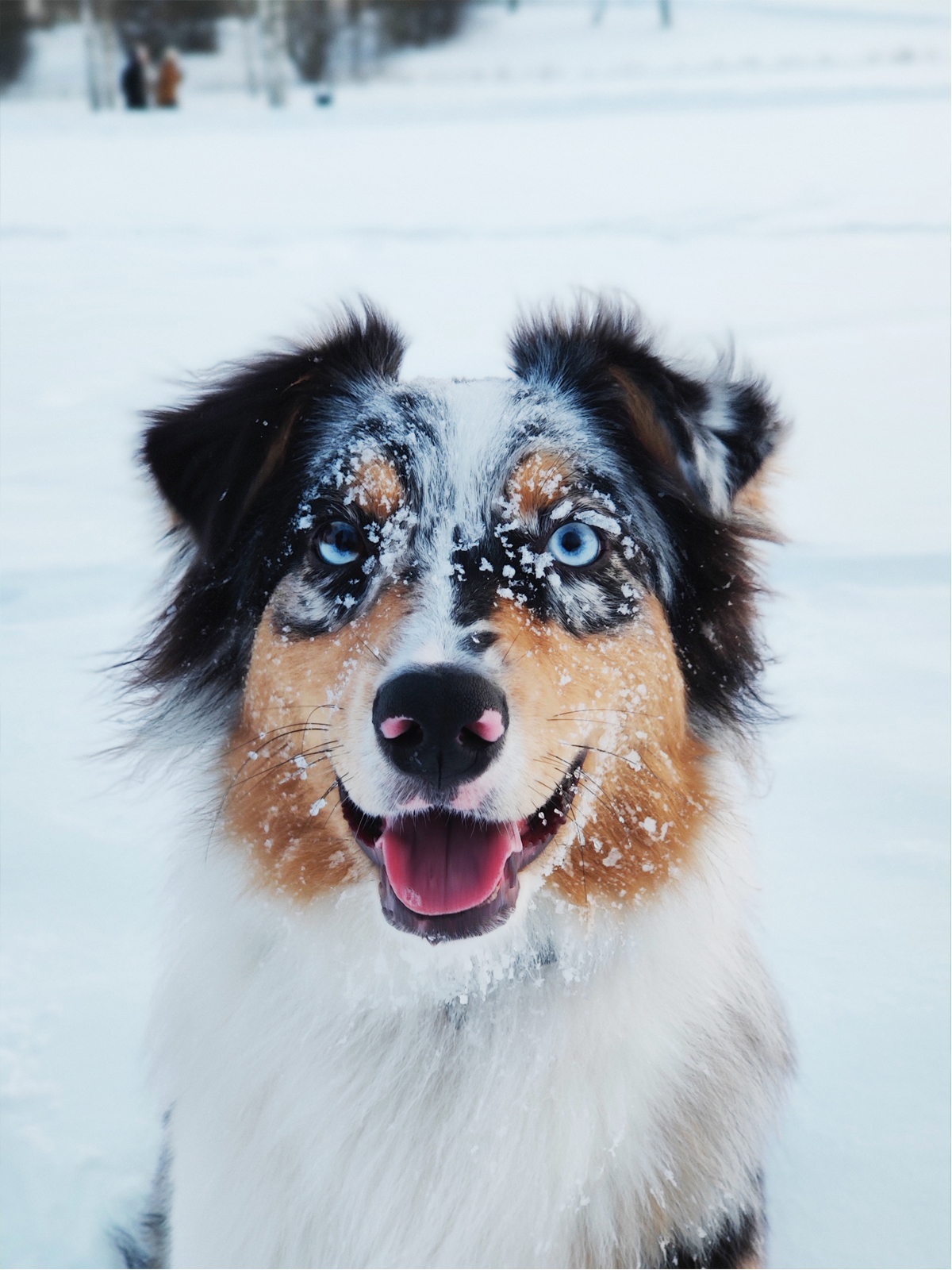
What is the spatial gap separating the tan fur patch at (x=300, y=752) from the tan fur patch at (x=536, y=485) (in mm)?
337

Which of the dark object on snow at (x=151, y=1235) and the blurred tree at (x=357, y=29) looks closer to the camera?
the dark object on snow at (x=151, y=1235)

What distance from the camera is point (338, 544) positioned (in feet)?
7.18

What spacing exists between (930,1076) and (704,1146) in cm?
89

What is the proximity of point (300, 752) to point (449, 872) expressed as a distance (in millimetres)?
382

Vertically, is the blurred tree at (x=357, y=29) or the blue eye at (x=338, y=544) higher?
the blurred tree at (x=357, y=29)

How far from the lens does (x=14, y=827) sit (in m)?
2.50

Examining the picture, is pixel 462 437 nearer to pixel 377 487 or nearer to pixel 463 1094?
pixel 377 487

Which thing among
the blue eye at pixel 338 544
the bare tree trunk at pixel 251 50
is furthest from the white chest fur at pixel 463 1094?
the bare tree trunk at pixel 251 50

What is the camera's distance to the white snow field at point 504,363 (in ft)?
8.39

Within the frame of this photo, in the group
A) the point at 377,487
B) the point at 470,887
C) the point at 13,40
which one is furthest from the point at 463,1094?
the point at 13,40

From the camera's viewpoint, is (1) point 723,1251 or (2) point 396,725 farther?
(1) point 723,1251

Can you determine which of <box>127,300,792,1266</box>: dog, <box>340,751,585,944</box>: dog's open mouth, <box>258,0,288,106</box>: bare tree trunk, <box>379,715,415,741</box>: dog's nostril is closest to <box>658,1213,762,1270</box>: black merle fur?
<box>127,300,792,1266</box>: dog

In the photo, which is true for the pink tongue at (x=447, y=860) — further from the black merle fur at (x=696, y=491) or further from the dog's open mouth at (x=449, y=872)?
the black merle fur at (x=696, y=491)

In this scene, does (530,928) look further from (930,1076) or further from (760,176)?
(760,176)
